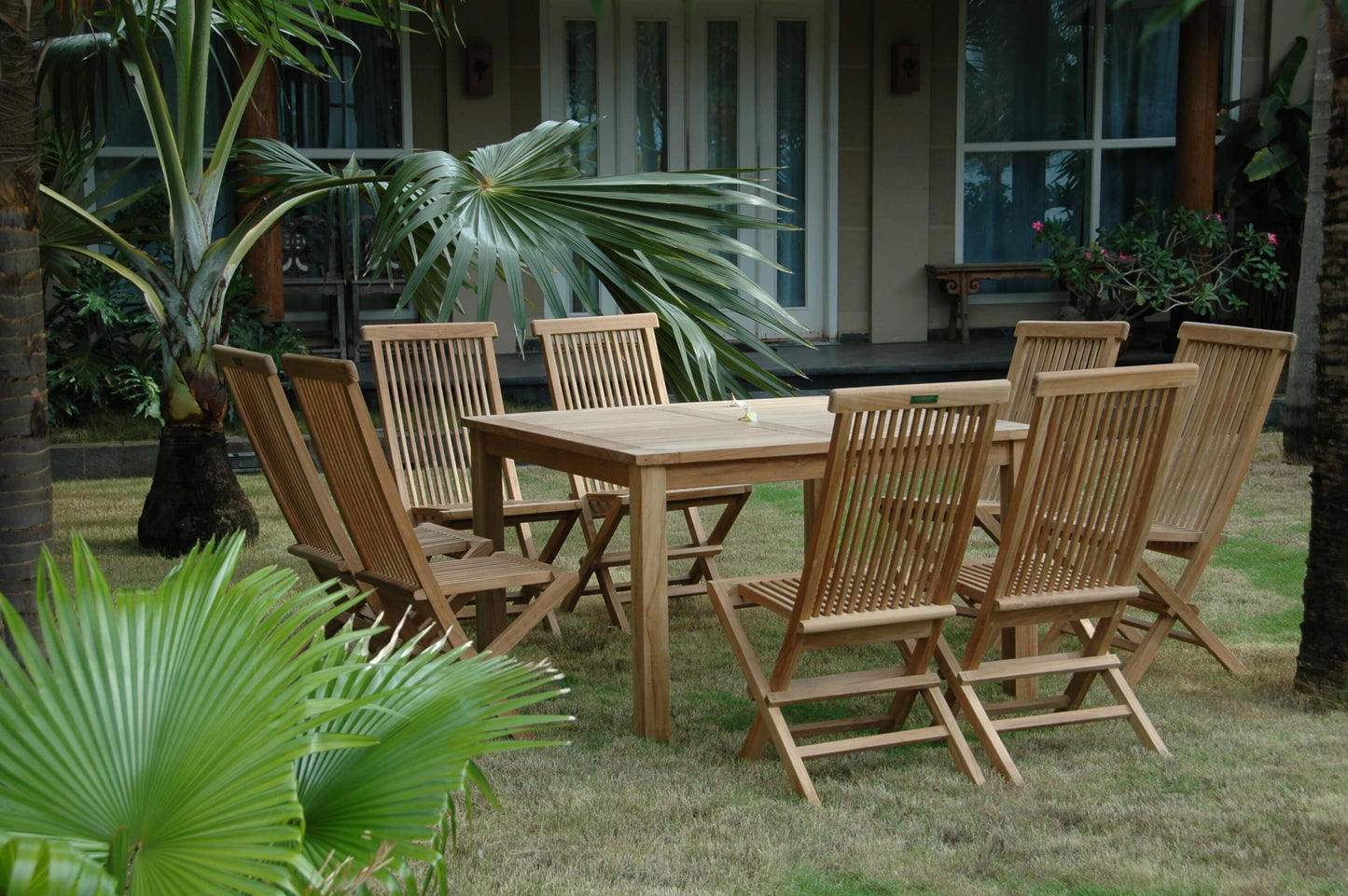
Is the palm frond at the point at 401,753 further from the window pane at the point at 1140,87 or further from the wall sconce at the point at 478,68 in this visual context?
the window pane at the point at 1140,87

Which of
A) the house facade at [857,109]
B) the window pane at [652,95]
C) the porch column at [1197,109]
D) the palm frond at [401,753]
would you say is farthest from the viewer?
the window pane at [652,95]

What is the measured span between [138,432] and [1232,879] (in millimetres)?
7054

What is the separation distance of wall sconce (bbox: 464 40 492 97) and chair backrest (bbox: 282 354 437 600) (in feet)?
21.0

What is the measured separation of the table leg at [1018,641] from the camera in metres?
4.16

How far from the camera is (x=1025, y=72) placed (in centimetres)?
1102

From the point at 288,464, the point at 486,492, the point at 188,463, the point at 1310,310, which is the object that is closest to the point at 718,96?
the point at 1310,310

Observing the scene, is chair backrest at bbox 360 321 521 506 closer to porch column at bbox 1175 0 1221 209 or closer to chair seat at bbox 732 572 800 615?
chair seat at bbox 732 572 800 615

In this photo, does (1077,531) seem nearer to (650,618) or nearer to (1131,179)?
(650,618)

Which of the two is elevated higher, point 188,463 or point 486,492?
point 486,492

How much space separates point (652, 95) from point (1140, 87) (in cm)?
388

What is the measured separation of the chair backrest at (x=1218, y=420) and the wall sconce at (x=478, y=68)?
6419mm

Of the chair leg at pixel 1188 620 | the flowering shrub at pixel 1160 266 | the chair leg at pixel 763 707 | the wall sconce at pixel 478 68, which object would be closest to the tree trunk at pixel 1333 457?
the chair leg at pixel 1188 620

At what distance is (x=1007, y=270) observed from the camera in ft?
34.8

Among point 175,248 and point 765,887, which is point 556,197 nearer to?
point 175,248
